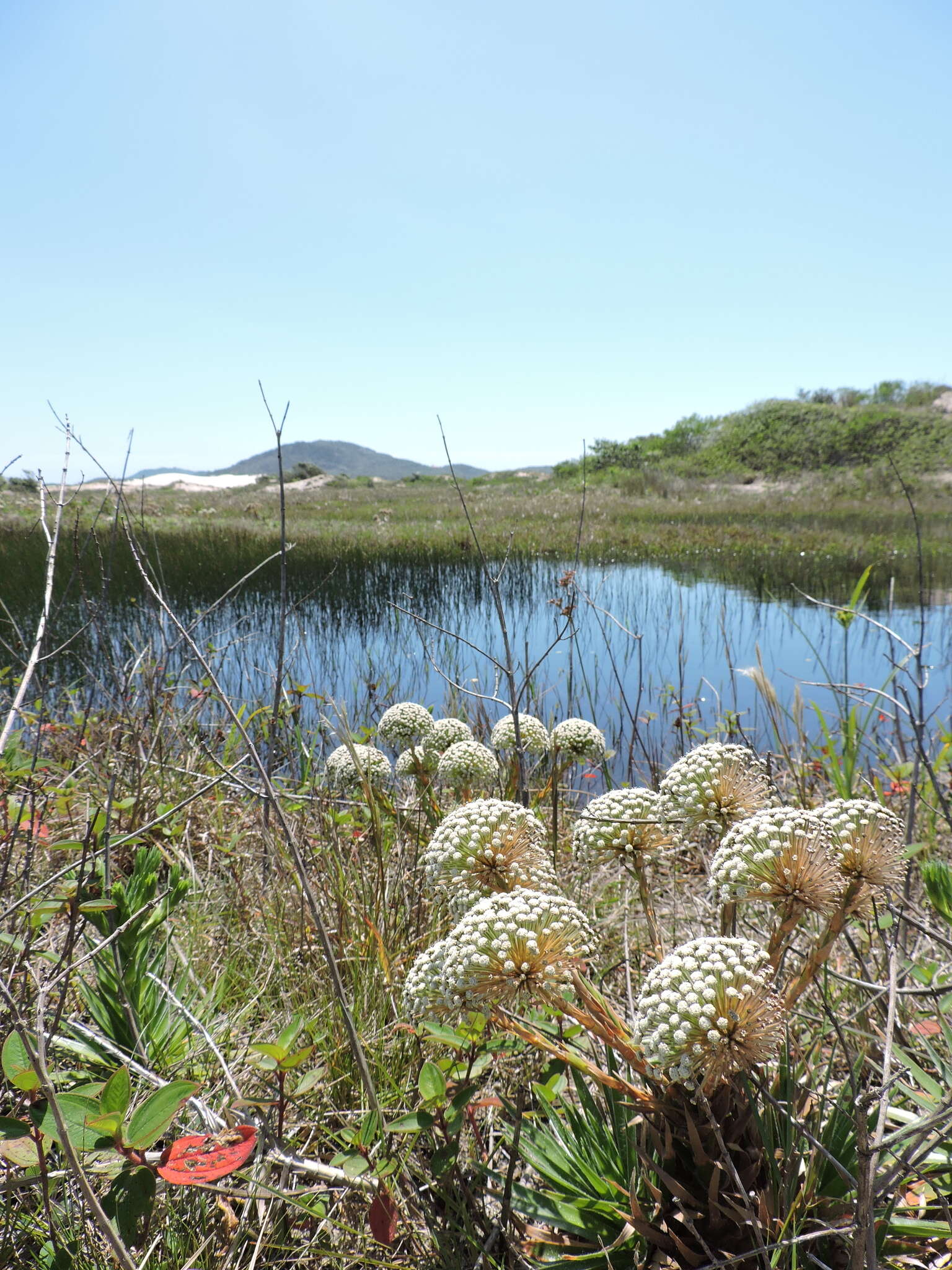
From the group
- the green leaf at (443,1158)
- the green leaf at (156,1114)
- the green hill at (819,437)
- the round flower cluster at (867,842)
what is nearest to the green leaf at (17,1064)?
the green leaf at (156,1114)

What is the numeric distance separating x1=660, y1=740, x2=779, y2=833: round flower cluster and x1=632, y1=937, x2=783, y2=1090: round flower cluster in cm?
38

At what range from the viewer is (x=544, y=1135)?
1.19 meters

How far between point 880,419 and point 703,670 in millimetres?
29745

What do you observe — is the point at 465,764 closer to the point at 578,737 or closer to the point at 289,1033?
the point at 578,737

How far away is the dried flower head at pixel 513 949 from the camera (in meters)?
0.92

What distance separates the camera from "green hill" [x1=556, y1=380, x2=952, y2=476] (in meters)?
27.7

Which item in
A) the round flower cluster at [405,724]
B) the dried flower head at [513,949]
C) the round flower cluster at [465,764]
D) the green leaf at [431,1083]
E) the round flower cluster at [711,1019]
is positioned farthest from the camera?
the round flower cluster at [405,724]

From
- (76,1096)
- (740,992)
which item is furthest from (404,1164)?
(740,992)

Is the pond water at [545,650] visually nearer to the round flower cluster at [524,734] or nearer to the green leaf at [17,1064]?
the round flower cluster at [524,734]

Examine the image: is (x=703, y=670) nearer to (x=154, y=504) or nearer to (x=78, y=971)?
(x=78, y=971)

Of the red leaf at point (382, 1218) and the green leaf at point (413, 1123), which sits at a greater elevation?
the green leaf at point (413, 1123)

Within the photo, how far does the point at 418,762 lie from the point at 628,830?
1076 millimetres

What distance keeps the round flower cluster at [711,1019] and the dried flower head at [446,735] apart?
1575 mm

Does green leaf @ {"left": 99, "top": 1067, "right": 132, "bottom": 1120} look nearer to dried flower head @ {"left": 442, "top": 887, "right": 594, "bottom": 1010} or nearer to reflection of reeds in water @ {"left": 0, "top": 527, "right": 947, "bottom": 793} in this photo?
dried flower head @ {"left": 442, "top": 887, "right": 594, "bottom": 1010}
